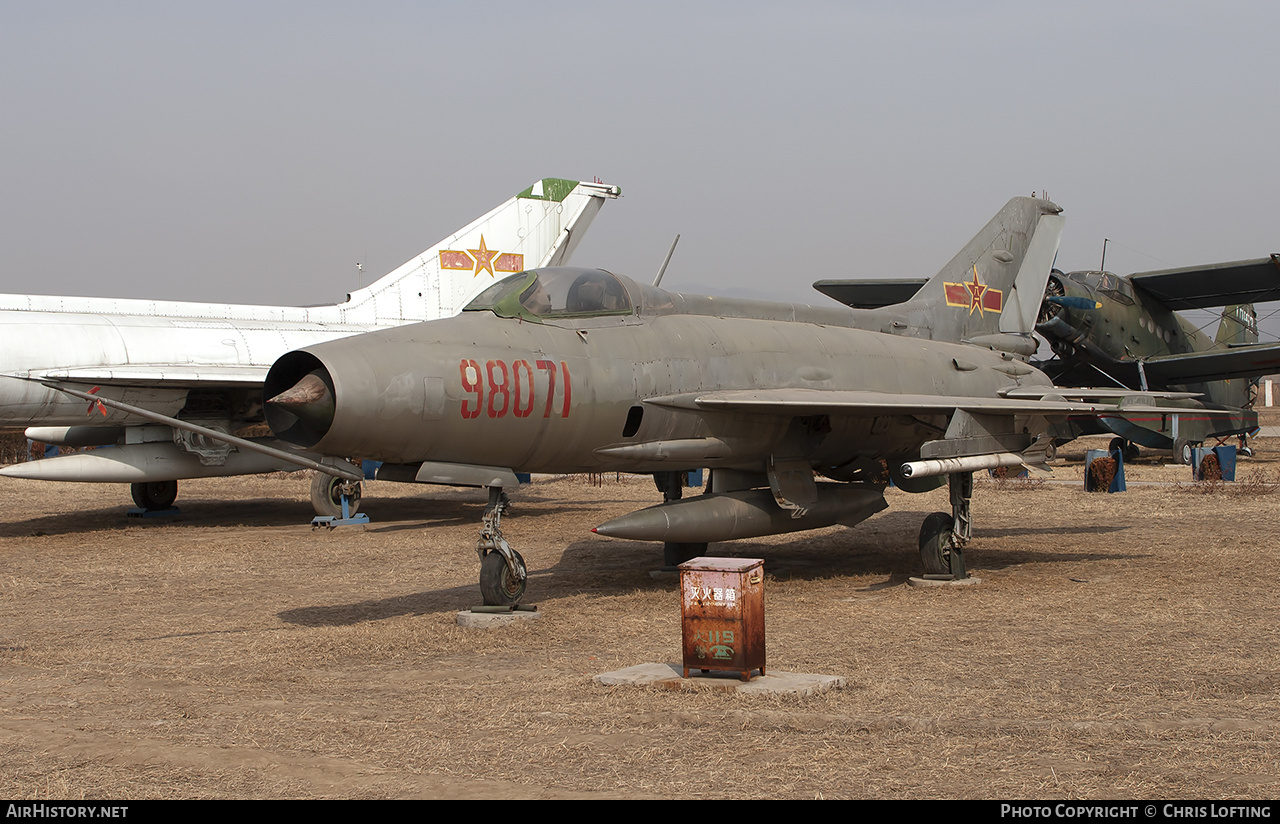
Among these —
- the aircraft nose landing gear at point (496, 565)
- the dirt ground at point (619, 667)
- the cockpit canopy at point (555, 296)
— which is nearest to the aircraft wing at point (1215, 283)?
the dirt ground at point (619, 667)

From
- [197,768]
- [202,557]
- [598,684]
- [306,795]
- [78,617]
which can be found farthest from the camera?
[202,557]

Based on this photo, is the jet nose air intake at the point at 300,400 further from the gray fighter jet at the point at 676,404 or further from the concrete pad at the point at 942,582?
the concrete pad at the point at 942,582

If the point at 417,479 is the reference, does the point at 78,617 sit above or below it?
below

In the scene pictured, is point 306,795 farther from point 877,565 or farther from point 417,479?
point 877,565

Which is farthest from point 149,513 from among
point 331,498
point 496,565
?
point 496,565

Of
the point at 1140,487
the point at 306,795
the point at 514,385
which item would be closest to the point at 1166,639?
the point at 514,385

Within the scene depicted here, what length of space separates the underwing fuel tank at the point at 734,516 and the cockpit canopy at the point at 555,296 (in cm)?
191

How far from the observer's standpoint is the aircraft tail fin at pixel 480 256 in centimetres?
2105

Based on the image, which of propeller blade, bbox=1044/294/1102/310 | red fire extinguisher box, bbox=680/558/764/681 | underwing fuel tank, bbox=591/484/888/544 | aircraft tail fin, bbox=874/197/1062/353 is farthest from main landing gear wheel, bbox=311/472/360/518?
propeller blade, bbox=1044/294/1102/310

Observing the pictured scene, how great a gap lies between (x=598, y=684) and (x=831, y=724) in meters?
1.60

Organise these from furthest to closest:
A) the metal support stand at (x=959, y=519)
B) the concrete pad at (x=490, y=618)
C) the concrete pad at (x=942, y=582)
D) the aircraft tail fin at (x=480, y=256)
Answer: the aircraft tail fin at (x=480, y=256) → the metal support stand at (x=959, y=519) → the concrete pad at (x=942, y=582) → the concrete pad at (x=490, y=618)

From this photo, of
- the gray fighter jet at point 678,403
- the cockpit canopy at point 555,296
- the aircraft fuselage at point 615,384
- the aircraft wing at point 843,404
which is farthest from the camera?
the aircraft wing at point 843,404

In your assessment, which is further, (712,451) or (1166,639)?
(712,451)

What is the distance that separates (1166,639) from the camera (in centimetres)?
813
